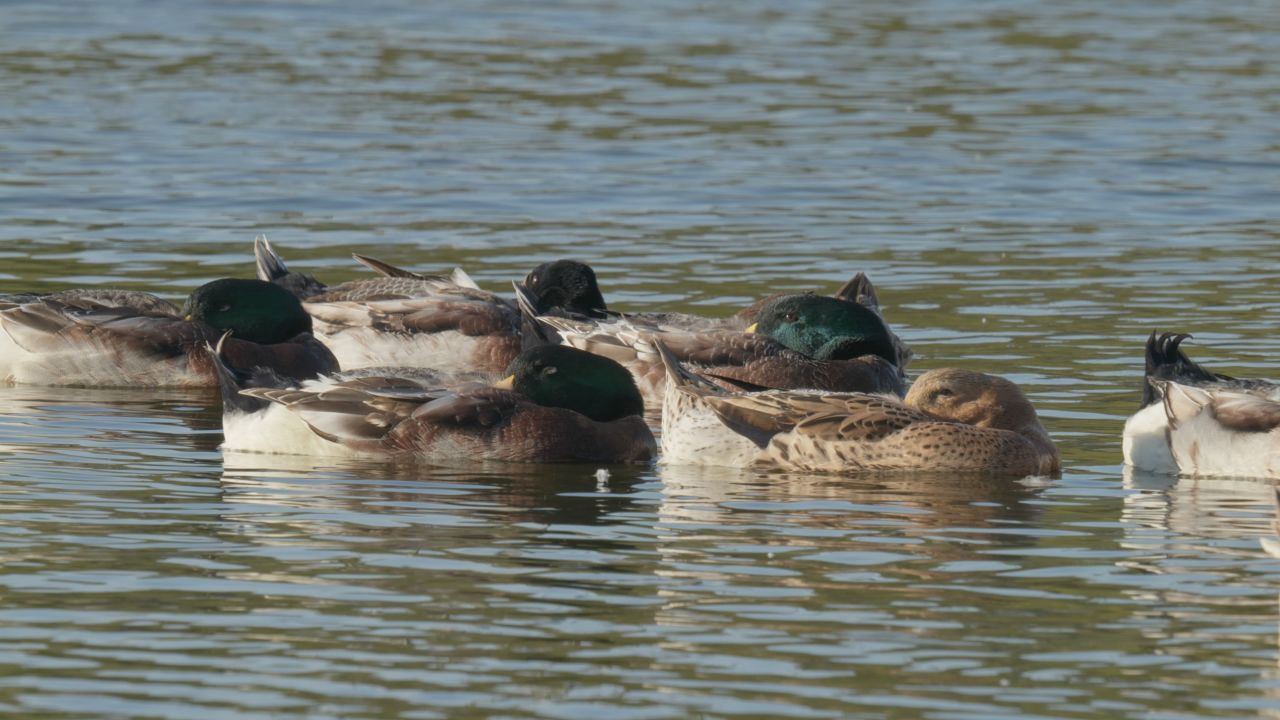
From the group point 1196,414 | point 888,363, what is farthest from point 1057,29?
point 1196,414

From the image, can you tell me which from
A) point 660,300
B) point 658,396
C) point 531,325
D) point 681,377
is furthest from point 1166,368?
point 660,300

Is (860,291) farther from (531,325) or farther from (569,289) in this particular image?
(531,325)

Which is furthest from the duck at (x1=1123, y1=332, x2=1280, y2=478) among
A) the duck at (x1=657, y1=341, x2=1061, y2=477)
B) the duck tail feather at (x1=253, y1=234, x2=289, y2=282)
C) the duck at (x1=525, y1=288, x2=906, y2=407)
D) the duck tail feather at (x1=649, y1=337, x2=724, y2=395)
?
the duck tail feather at (x1=253, y1=234, x2=289, y2=282)

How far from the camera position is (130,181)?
24984 millimetres

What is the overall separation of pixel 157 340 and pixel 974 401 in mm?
5708

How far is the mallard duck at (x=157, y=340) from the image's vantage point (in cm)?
1645

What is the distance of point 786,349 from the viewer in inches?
628

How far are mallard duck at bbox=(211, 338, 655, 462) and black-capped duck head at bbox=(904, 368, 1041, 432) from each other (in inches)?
59.6

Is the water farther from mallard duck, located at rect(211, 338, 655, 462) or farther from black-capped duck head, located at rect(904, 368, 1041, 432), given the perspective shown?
black-capped duck head, located at rect(904, 368, 1041, 432)

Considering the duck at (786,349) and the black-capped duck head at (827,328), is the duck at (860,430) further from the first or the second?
the black-capped duck head at (827,328)

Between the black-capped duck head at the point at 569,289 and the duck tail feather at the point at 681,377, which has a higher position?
the black-capped duck head at the point at 569,289

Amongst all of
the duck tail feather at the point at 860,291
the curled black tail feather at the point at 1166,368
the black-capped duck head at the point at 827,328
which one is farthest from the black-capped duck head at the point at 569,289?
the curled black tail feather at the point at 1166,368

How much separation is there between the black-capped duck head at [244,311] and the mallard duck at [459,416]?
2.71 meters

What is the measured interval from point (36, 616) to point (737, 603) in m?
2.59
